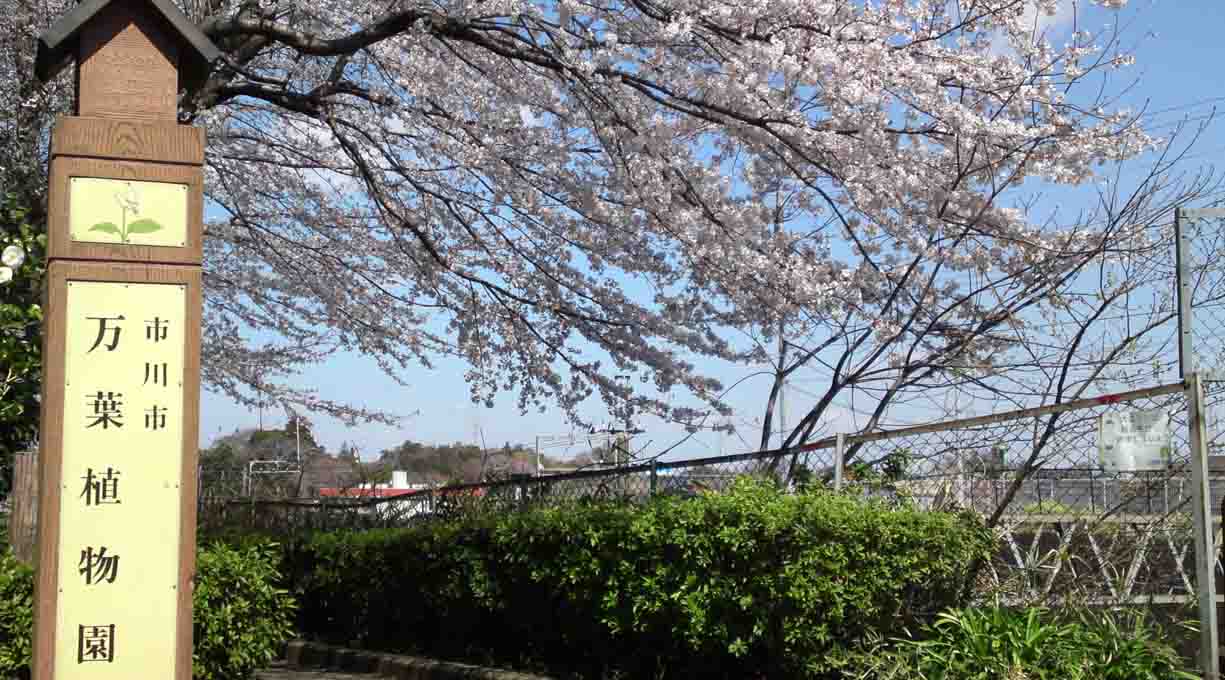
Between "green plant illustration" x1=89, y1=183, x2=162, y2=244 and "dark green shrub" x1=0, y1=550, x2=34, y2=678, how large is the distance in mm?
2147

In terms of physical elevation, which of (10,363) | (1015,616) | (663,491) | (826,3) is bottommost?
(1015,616)

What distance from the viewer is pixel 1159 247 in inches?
316

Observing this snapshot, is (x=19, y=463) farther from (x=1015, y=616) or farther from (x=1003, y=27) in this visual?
(x=1003, y=27)

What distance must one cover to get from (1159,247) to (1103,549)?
254 cm

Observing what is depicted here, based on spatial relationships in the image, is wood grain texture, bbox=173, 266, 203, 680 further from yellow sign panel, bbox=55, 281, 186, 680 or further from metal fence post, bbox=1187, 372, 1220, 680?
metal fence post, bbox=1187, 372, 1220, 680

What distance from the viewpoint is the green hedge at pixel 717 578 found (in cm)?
656

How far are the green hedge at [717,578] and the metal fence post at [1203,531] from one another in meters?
1.51

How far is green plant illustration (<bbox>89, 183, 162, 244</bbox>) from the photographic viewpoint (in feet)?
16.1

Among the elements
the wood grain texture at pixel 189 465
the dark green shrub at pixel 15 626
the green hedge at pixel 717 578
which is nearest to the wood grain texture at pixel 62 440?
the wood grain texture at pixel 189 465

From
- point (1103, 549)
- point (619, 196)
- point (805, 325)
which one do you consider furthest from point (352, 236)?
point (1103, 549)

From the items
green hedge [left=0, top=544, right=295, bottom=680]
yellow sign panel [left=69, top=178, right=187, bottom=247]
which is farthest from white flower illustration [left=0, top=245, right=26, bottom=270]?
yellow sign panel [left=69, top=178, right=187, bottom=247]

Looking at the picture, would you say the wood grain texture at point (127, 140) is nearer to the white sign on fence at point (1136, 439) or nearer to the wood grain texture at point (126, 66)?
the wood grain texture at point (126, 66)

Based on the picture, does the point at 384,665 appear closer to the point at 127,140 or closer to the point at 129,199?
the point at 129,199

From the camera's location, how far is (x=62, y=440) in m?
4.68
